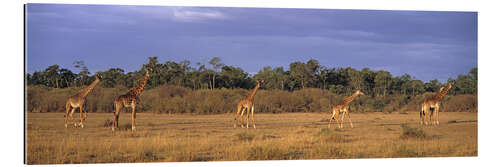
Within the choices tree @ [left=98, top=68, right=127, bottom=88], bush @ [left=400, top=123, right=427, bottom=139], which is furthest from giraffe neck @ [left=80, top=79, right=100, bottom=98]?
tree @ [left=98, top=68, right=127, bottom=88]

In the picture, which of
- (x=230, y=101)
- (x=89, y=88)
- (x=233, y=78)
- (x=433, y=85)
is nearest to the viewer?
(x=89, y=88)

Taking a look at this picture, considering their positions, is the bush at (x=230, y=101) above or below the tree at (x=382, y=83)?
below

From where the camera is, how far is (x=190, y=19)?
16.9m

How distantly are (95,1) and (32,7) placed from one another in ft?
6.64

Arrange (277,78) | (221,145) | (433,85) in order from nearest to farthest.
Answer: (221,145), (433,85), (277,78)

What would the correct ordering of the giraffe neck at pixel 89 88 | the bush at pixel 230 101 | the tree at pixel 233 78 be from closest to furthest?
the giraffe neck at pixel 89 88
the bush at pixel 230 101
the tree at pixel 233 78

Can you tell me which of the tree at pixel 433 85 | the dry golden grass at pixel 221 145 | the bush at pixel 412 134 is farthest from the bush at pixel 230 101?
the bush at pixel 412 134

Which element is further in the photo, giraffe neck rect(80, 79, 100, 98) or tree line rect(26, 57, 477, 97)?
tree line rect(26, 57, 477, 97)

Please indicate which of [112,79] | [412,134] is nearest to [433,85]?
[412,134]

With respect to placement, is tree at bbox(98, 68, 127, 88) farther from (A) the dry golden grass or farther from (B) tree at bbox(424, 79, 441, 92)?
(B) tree at bbox(424, 79, 441, 92)

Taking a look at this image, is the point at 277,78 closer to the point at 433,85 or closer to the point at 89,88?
the point at 433,85

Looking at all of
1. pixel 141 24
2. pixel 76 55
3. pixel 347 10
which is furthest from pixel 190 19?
pixel 347 10

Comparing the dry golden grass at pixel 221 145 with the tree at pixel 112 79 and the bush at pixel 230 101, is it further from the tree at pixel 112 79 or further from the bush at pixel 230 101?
the tree at pixel 112 79
